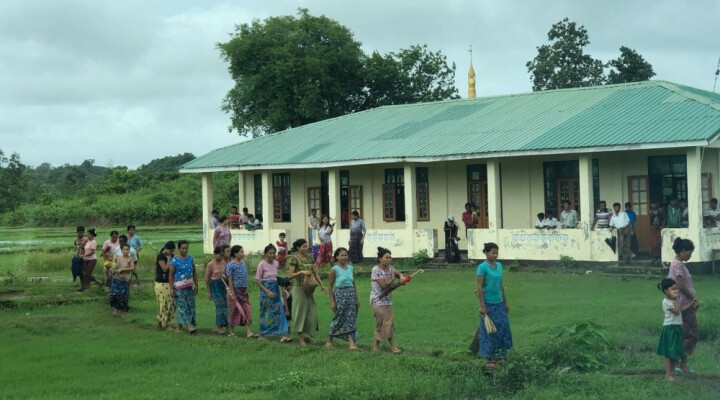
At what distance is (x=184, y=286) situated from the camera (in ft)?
52.0

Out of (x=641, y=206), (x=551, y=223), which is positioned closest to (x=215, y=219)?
(x=551, y=223)

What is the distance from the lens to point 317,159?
95.7ft

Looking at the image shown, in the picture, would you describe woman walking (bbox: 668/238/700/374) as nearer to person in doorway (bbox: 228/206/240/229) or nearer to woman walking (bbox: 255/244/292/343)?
woman walking (bbox: 255/244/292/343)

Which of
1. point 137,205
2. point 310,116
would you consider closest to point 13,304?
point 310,116

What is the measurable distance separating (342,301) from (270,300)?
161 centimetres

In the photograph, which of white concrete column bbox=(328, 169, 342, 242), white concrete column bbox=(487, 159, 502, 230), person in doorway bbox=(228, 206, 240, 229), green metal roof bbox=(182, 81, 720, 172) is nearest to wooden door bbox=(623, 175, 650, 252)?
green metal roof bbox=(182, 81, 720, 172)

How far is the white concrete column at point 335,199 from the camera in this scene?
29109 millimetres

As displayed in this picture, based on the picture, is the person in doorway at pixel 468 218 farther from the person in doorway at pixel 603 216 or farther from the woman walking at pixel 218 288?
the woman walking at pixel 218 288

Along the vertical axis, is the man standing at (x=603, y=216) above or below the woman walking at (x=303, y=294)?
above

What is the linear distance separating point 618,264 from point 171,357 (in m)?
12.5

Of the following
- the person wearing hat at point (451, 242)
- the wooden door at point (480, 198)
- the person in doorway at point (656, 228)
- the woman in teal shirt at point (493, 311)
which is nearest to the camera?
the woman in teal shirt at point (493, 311)

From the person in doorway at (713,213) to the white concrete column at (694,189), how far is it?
0.62 metres

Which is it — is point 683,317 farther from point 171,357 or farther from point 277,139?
point 277,139

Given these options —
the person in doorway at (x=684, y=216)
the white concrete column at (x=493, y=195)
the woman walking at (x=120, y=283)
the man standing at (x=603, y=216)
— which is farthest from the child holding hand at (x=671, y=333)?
the white concrete column at (x=493, y=195)
